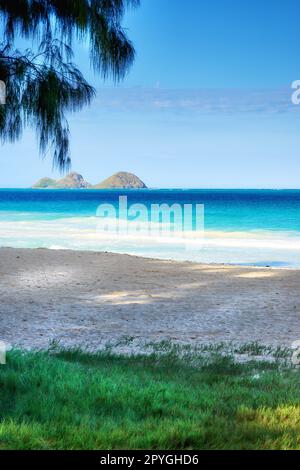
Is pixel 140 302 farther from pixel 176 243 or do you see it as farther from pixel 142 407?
pixel 176 243

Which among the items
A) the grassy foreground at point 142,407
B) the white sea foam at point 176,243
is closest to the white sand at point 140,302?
the grassy foreground at point 142,407

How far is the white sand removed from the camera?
6531mm

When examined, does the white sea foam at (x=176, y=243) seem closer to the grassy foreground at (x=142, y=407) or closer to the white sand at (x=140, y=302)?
the white sand at (x=140, y=302)

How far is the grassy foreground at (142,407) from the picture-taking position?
8.70 feet

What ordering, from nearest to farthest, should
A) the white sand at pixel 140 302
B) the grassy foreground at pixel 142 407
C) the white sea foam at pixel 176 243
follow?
the grassy foreground at pixel 142 407, the white sand at pixel 140 302, the white sea foam at pixel 176 243

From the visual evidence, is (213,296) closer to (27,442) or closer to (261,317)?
(261,317)

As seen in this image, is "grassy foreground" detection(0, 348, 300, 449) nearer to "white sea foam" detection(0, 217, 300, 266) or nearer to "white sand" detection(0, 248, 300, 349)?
"white sand" detection(0, 248, 300, 349)

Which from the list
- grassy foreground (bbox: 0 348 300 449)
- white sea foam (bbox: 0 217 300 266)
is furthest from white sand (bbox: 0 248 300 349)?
white sea foam (bbox: 0 217 300 266)

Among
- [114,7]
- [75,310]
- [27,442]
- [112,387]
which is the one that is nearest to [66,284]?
[75,310]

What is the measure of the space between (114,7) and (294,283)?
6.06 m

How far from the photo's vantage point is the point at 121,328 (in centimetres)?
683

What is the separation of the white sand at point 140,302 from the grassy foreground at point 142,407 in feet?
6.29

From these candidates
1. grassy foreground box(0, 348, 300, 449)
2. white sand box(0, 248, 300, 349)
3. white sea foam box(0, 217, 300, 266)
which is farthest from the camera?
white sea foam box(0, 217, 300, 266)

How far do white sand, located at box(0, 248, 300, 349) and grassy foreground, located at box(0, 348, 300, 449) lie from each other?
1918 mm
